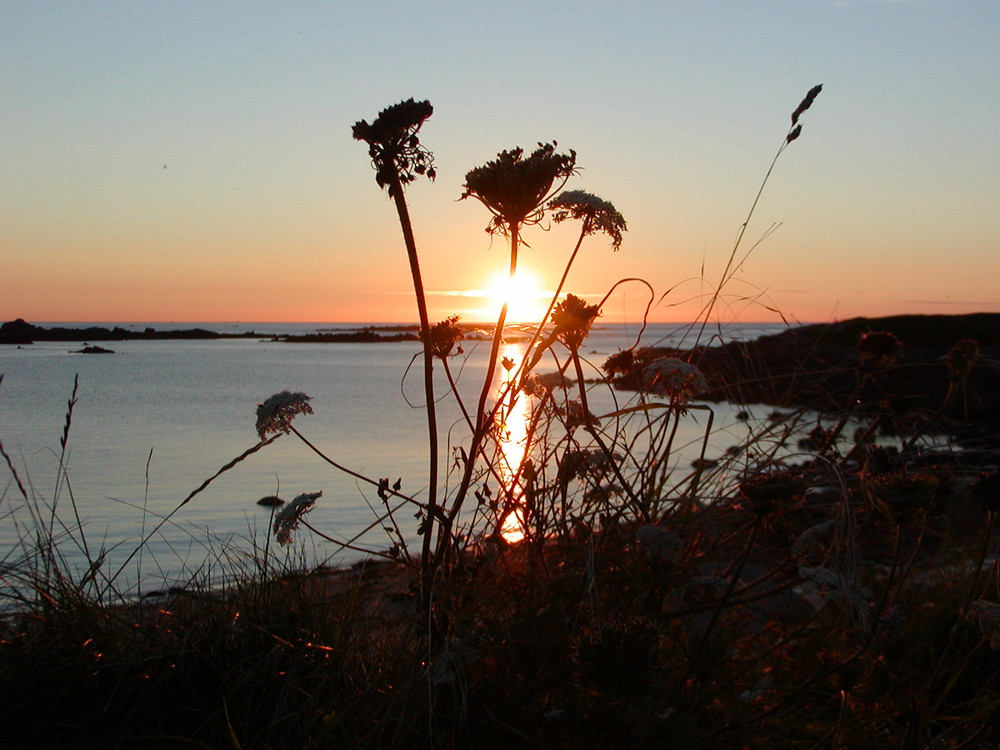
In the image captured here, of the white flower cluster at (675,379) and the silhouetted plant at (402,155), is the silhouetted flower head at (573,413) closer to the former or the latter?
the white flower cluster at (675,379)

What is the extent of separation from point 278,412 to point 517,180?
986mm

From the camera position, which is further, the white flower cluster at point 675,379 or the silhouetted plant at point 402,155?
the white flower cluster at point 675,379

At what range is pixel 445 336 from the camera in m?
2.54

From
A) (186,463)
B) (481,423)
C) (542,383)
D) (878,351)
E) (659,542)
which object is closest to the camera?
(659,542)

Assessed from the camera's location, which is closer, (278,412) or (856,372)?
(278,412)

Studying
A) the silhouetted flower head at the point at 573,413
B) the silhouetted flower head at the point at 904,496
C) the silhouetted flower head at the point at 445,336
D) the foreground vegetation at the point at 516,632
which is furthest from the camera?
the silhouetted flower head at the point at 573,413

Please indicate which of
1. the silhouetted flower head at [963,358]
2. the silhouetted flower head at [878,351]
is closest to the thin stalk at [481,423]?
the silhouetted flower head at [878,351]

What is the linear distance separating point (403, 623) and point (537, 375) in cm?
121

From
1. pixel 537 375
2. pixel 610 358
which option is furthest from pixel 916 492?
pixel 537 375

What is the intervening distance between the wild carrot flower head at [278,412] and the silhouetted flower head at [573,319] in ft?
2.66

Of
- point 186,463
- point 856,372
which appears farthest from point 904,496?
point 186,463

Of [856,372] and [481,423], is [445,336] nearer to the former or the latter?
[481,423]

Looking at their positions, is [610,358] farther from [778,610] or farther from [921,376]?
[921,376]

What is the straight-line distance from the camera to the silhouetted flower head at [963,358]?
3154 mm
